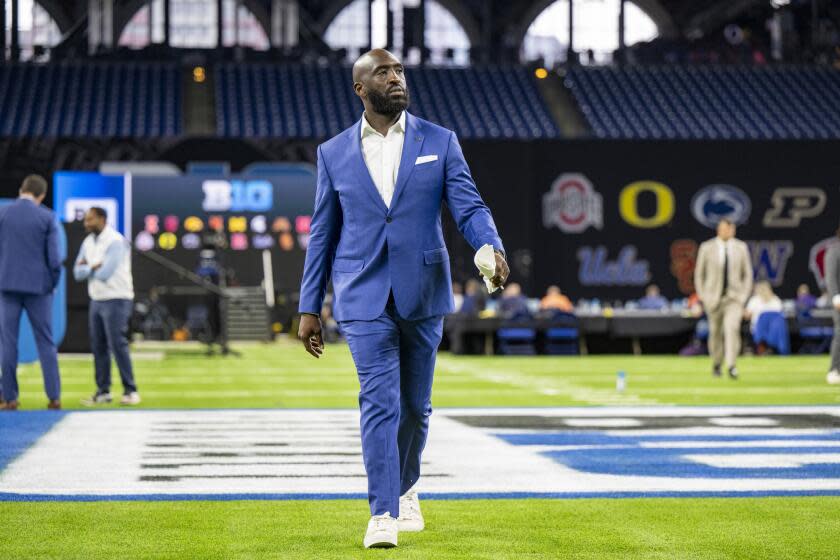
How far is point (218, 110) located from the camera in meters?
39.0

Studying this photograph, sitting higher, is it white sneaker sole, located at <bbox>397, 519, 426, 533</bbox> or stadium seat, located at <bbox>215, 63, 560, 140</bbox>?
stadium seat, located at <bbox>215, 63, 560, 140</bbox>

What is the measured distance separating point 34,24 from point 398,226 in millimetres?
41401

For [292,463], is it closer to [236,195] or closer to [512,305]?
[512,305]

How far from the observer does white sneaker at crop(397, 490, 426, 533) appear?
6.38 m

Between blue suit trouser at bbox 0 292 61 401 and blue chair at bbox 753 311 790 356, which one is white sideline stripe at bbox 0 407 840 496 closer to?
blue suit trouser at bbox 0 292 61 401

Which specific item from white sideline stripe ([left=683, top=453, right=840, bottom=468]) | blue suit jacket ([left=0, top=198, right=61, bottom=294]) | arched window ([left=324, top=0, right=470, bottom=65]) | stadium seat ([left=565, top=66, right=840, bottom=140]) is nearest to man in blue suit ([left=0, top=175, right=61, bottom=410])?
blue suit jacket ([left=0, top=198, right=61, bottom=294])

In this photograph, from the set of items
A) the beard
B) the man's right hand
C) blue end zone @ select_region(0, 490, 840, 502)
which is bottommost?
blue end zone @ select_region(0, 490, 840, 502)

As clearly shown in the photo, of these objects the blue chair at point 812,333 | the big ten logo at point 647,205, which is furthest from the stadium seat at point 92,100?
the blue chair at point 812,333

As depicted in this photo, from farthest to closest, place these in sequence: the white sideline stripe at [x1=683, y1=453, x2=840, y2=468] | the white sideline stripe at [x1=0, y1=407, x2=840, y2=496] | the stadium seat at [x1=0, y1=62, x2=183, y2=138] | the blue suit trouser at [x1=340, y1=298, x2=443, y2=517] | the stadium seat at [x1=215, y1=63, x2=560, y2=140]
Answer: the stadium seat at [x1=215, y1=63, x2=560, y2=140], the stadium seat at [x1=0, y1=62, x2=183, y2=138], the white sideline stripe at [x1=683, y1=453, x2=840, y2=468], the white sideline stripe at [x1=0, y1=407, x2=840, y2=496], the blue suit trouser at [x1=340, y1=298, x2=443, y2=517]

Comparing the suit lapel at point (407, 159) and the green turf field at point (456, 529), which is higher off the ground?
the suit lapel at point (407, 159)

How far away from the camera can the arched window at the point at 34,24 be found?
146 feet

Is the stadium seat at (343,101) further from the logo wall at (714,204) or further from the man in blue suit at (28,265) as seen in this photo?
the man in blue suit at (28,265)

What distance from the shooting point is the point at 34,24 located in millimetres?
45125

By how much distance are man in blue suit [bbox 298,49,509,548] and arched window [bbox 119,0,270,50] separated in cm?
→ 3938
